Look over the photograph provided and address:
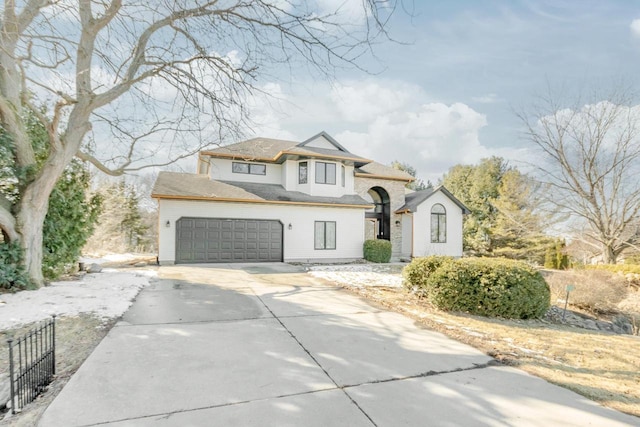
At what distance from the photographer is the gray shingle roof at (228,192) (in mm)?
13711

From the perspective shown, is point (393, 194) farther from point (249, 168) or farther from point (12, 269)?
point (12, 269)

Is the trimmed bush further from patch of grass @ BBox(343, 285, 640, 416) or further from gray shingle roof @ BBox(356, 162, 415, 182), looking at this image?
patch of grass @ BBox(343, 285, 640, 416)

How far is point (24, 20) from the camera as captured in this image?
572 centimetres

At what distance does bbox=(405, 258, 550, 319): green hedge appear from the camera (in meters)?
6.53

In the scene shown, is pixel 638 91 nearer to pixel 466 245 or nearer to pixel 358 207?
pixel 466 245

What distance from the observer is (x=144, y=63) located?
7.22m

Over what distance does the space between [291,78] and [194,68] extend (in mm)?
2920

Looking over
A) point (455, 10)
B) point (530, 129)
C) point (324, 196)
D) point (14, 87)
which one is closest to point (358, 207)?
point (324, 196)

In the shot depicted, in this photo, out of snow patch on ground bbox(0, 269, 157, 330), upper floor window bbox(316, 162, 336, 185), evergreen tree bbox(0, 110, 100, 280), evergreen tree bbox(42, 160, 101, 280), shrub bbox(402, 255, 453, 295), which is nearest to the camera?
A: snow patch on ground bbox(0, 269, 157, 330)

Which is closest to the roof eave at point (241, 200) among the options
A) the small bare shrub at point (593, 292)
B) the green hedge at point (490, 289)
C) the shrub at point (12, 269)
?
the shrub at point (12, 269)

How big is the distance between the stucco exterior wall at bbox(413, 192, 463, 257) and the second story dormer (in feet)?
15.1

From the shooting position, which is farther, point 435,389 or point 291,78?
point 291,78

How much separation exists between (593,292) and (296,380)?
1115 cm

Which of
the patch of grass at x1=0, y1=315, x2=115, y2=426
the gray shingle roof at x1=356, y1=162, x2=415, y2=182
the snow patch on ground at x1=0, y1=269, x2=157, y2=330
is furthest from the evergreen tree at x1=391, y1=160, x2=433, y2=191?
the patch of grass at x1=0, y1=315, x2=115, y2=426
